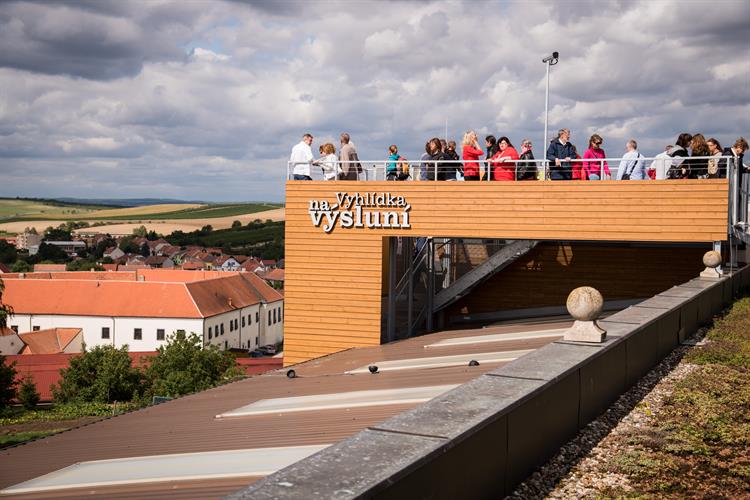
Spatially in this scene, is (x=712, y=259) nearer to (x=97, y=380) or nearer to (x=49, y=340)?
(x=97, y=380)

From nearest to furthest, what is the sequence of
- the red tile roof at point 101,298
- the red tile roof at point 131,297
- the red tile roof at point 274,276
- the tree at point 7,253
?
the red tile roof at point 101,298 < the red tile roof at point 131,297 < the red tile roof at point 274,276 < the tree at point 7,253

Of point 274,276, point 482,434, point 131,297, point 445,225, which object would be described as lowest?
point 274,276

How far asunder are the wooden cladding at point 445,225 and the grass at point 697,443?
9261mm

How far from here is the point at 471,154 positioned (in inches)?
766

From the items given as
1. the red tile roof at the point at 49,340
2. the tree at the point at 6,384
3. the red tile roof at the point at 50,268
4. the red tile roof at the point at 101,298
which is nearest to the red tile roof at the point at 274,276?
the red tile roof at the point at 50,268

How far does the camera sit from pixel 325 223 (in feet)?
69.5

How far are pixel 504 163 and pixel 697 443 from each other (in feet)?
45.6

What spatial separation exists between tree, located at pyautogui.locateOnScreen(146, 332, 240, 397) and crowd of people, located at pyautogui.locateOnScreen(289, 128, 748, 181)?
34.1 meters

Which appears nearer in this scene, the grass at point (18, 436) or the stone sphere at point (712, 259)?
the stone sphere at point (712, 259)

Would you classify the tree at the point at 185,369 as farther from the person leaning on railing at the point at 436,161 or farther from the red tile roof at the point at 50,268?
the red tile roof at the point at 50,268

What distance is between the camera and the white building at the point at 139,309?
277 ft

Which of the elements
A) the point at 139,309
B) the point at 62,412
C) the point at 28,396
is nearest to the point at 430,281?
the point at 62,412

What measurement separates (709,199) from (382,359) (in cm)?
854

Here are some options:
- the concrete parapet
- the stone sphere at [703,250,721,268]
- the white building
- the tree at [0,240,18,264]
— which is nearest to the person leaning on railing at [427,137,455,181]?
the stone sphere at [703,250,721,268]
